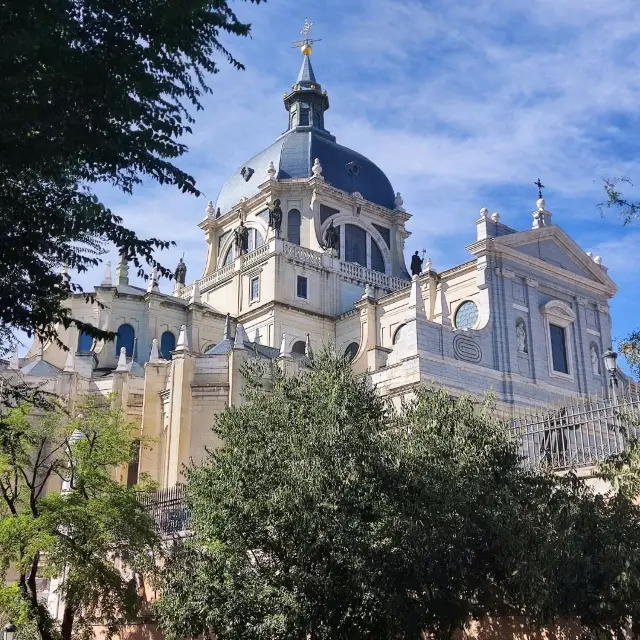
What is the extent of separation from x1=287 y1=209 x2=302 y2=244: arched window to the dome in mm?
2731

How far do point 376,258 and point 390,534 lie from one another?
41.6 metres

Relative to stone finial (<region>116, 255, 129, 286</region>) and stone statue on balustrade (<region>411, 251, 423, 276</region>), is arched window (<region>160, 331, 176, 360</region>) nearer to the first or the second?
stone finial (<region>116, 255, 129, 286</region>)

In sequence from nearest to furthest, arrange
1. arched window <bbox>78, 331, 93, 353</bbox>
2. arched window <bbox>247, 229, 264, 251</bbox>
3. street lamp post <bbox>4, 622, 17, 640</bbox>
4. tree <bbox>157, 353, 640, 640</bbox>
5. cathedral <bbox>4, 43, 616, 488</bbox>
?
tree <bbox>157, 353, 640, 640</bbox> < street lamp post <bbox>4, 622, 17, 640</bbox> < cathedral <bbox>4, 43, 616, 488</bbox> < arched window <bbox>78, 331, 93, 353</bbox> < arched window <bbox>247, 229, 264, 251</bbox>

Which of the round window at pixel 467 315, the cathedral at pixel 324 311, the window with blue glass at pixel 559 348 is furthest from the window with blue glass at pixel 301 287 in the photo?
the window with blue glass at pixel 559 348

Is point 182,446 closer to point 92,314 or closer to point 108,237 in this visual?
point 92,314

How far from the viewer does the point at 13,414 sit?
21766mm

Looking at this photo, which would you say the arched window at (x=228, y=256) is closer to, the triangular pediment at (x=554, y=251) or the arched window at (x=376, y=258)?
the arched window at (x=376, y=258)

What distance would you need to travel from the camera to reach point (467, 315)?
40094 millimetres

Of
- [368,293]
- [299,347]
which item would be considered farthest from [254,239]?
[368,293]

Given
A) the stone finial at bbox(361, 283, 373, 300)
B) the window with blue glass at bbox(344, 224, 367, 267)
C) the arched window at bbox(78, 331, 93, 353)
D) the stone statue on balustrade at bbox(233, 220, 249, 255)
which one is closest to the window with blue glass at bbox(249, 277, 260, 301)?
the stone statue on balustrade at bbox(233, 220, 249, 255)

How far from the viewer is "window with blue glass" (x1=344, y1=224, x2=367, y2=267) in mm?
53781

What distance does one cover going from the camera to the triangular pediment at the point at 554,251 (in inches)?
1572

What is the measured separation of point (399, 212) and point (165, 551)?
127 ft

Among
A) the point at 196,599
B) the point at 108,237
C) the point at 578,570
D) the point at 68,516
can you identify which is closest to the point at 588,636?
the point at 578,570
